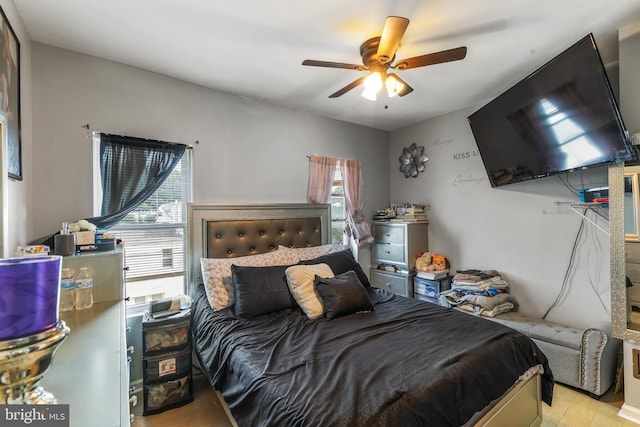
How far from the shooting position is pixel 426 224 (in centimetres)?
377

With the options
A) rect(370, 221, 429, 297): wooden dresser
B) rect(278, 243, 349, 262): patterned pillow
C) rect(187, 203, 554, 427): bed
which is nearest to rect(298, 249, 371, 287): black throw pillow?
rect(187, 203, 554, 427): bed

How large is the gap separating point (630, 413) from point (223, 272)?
306cm

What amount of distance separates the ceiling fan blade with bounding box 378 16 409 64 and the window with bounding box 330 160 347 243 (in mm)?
2018

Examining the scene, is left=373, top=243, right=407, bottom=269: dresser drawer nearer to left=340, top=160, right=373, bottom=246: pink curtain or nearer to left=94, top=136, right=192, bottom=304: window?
left=340, top=160, right=373, bottom=246: pink curtain

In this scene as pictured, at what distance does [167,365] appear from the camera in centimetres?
208

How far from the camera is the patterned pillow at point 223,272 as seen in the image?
2.17 metres

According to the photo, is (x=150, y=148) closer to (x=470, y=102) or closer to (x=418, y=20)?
(x=418, y=20)

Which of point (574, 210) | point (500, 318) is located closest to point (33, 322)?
point (500, 318)

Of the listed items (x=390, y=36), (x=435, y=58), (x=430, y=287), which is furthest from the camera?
(x=430, y=287)

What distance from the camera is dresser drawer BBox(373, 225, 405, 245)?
3.57 m

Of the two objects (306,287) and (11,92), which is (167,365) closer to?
(306,287)

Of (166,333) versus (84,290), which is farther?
(166,333)

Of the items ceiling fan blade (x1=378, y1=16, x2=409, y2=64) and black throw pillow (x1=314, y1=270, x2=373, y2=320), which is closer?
ceiling fan blade (x1=378, y1=16, x2=409, y2=64)

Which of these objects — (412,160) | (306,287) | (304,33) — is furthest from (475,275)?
(304,33)
